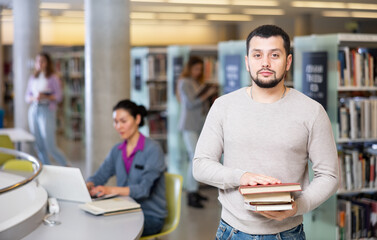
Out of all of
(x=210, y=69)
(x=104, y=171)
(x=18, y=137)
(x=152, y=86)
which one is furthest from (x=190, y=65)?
(x=104, y=171)

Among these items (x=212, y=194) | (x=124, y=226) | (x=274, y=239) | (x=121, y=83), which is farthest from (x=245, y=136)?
(x=212, y=194)

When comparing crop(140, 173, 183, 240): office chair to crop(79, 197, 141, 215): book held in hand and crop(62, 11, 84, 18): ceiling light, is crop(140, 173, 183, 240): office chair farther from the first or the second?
crop(62, 11, 84, 18): ceiling light

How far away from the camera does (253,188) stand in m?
1.84

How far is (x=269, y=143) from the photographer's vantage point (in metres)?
1.96

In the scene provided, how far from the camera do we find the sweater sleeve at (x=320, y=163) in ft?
6.40

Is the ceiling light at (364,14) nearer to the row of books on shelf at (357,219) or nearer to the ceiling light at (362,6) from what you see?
the ceiling light at (362,6)

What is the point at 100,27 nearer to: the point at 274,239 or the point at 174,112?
the point at 174,112

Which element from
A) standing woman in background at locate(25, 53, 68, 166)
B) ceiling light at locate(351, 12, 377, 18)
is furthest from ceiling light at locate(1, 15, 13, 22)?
ceiling light at locate(351, 12, 377, 18)

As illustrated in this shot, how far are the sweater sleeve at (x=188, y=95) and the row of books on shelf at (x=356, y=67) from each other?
7.63 ft

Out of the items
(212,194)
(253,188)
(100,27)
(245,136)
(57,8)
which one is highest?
(57,8)

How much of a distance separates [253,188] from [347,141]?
3039 mm

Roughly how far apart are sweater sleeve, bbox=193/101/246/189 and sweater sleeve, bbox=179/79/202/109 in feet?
15.2

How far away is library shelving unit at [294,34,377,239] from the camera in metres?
4.56

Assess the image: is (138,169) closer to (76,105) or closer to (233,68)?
(233,68)
